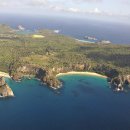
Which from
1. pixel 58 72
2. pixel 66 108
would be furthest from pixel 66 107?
pixel 58 72

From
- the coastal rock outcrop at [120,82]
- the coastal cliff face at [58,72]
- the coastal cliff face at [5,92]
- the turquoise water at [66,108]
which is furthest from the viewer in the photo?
the coastal rock outcrop at [120,82]

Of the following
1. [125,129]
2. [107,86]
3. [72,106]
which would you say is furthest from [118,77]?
[125,129]

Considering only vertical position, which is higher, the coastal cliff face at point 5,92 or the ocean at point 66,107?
the coastal cliff face at point 5,92

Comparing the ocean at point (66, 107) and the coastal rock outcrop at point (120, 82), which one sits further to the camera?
the coastal rock outcrop at point (120, 82)

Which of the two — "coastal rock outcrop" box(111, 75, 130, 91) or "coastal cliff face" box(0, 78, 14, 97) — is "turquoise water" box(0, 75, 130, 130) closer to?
"coastal cliff face" box(0, 78, 14, 97)

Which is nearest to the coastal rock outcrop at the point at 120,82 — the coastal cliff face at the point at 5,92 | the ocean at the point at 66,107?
the ocean at the point at 66,107

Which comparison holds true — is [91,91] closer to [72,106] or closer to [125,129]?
[72,106]

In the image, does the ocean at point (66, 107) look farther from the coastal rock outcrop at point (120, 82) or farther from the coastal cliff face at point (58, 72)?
the coastal rock outcrop at point (120, 82)

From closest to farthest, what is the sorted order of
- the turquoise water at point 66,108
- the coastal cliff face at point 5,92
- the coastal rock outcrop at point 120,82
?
1. the turquoise water at point 66,108
2. the coastal cliff face at point 5,92
3. the coastal rock outcrop at point 120,82
